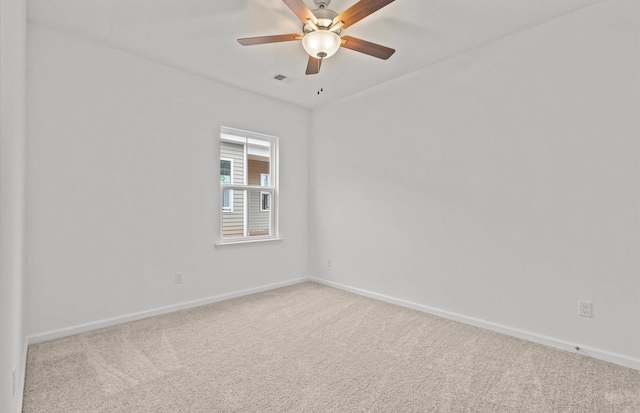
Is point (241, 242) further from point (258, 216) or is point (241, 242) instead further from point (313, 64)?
point (313, 64)

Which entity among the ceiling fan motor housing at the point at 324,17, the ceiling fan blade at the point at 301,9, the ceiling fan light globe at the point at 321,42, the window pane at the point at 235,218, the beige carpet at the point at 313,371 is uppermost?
the ceiling fan motor housing at the point at 324,17

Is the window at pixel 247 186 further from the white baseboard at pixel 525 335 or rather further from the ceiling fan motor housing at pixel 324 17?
the ceiling fan motor housing at pixel 324 17

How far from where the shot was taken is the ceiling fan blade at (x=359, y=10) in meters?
1.99

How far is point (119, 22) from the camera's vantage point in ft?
8.53

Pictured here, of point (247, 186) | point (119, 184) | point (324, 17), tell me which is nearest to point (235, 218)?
point (247, 186)

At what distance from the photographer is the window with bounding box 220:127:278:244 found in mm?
3967

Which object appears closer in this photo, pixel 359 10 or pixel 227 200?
pixel 359 10

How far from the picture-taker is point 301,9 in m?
2.09

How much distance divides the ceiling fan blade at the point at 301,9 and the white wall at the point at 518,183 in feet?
5.49

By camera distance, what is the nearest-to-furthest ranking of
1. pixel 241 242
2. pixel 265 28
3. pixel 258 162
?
pixel 265 28
pixel 241 242
pixel 258 162

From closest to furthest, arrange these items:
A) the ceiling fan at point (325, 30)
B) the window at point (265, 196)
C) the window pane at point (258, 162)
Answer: the ceiling fan at point (325, 30), the window pane at point (258, 162), the window at point (265, 196)

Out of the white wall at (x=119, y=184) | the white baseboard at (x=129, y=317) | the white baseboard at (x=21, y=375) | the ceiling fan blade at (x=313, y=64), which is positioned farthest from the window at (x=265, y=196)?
the white baseboard at (x=21, y=375)

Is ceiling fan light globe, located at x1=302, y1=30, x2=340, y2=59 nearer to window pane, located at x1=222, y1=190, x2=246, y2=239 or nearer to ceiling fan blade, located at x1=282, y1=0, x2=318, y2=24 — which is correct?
ceiling fan blade, located at x1=282, y1=0, x2=318, y2=24

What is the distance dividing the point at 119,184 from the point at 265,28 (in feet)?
6.49
